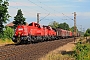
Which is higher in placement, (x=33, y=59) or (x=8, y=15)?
(x=8, y=15)

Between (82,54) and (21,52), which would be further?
(21,52)

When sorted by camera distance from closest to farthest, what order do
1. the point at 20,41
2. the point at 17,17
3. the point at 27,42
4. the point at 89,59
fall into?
the point at 89,59
the point at 20,41
the point at 27,42
the point at 17,17

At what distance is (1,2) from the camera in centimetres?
4650

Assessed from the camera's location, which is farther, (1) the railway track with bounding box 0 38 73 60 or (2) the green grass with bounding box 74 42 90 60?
(1) the railway track with bounding box 0 38 73 60

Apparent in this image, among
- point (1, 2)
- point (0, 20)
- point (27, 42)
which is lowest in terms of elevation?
point (27, 42)

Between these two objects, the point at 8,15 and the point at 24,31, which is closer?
the point at 24,31

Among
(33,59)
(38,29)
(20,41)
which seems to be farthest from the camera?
(38,29)

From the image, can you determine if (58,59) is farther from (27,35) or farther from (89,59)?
(27,35)

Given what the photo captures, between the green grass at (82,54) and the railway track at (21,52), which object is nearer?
the green grass at (82,54)

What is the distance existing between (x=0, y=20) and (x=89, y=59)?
33.0 m

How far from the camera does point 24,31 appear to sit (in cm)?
3547

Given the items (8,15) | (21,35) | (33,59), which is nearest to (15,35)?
(21,35)

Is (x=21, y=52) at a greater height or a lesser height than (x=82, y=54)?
lesser

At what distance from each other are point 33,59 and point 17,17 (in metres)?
70.4
